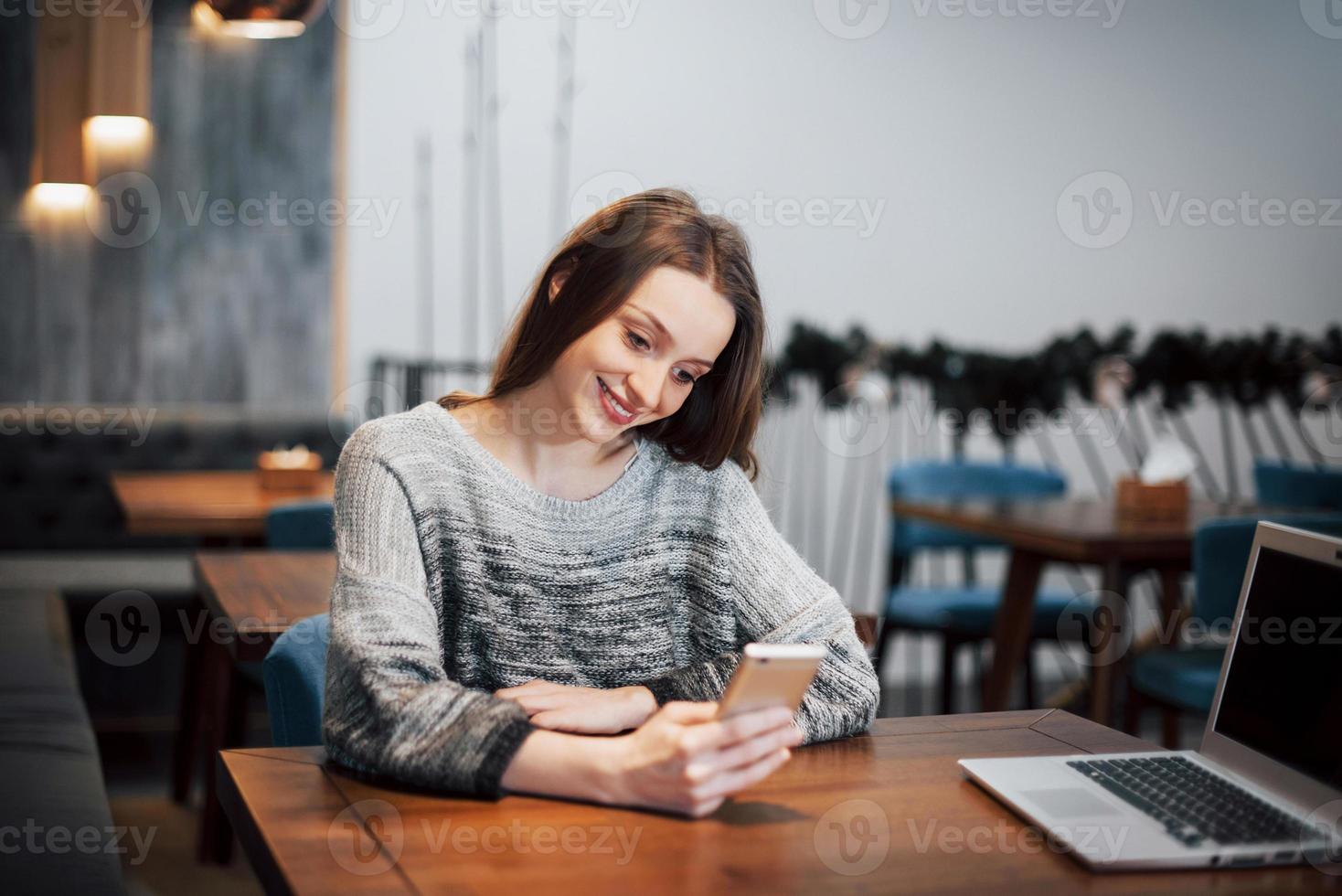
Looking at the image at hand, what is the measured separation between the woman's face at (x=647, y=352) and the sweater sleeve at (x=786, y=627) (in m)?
0.19

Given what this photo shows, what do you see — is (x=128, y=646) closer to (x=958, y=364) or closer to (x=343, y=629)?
(x=958, y=364)

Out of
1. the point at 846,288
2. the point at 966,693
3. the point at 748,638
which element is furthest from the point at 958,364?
the point at 748,638

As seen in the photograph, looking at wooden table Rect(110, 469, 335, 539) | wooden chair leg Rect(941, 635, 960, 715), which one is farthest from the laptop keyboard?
wooden chair leg Rect(941, 635, 960, 715)

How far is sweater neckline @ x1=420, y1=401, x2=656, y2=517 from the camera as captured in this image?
1.46m

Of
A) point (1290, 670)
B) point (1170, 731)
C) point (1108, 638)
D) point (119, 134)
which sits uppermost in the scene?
point (119, 134)

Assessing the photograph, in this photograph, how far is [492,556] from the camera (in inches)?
56.7

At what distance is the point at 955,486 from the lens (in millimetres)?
4160

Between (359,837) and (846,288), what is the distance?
4230mm

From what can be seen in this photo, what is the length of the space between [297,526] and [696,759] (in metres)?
2.08
